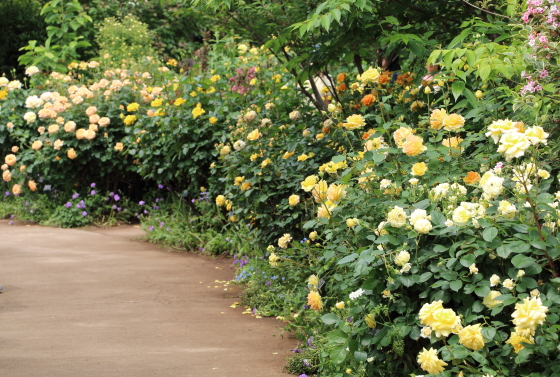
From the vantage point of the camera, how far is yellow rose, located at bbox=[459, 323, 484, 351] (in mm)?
2256

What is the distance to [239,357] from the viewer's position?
357 cm

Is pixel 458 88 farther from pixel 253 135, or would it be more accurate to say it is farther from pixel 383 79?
pixel 253 135

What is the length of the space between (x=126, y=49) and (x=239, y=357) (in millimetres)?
10062

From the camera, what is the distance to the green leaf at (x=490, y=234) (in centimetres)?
237

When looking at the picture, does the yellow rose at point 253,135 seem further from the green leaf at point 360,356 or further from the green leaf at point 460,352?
the green leaf at point 460,352

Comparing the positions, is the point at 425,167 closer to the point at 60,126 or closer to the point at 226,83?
the point at 226,83

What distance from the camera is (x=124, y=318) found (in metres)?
4.32

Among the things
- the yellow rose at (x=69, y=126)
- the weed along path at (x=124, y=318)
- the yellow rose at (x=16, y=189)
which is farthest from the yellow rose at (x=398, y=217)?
the yellow rose at (x=16, y=189)

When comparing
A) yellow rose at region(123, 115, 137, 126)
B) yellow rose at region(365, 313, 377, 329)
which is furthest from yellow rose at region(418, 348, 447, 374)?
yellow rose at region(123, 115, 137, 126)

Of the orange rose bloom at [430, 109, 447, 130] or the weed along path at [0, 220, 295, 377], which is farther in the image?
the weed along path at [0, 220, 295, 377]

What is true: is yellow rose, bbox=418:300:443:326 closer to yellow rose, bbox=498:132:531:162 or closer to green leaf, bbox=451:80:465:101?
yellow rose, bbox=498:132:531:162

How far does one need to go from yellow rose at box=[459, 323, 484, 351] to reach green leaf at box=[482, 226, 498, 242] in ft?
1.02

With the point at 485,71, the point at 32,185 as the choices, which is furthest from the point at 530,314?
the point at 32,185

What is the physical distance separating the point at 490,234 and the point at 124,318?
269 cm
